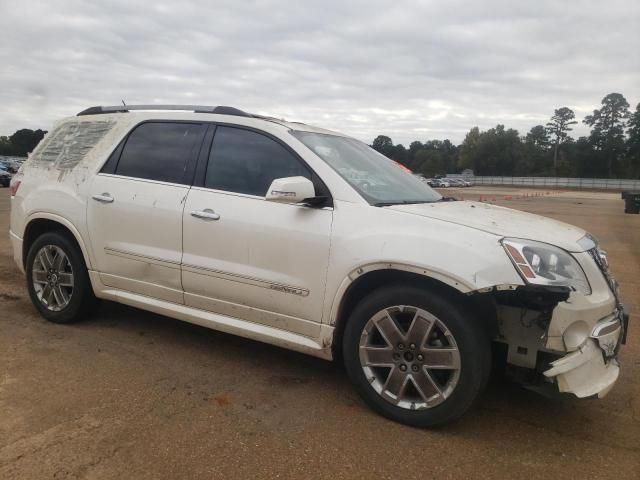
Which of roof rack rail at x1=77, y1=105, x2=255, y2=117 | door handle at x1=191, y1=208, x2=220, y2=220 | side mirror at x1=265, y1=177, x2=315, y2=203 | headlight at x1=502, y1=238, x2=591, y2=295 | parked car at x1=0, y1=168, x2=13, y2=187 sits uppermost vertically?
roof rack rail at x1=77, y1=105, x2=255, y2=117

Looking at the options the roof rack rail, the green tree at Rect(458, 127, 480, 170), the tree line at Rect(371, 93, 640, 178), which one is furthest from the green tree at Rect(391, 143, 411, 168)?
the roof rack rail

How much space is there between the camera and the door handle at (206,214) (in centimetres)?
362

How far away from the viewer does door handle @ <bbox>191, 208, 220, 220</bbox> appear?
3.62 m

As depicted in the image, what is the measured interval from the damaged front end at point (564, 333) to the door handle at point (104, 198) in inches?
114

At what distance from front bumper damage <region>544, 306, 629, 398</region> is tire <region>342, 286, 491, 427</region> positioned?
14.6 inches

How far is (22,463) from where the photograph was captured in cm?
257

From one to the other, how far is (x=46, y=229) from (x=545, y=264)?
4.06 meters

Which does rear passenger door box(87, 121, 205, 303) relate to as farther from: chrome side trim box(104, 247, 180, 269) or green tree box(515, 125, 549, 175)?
green tree box(515, 125, 549, 175)

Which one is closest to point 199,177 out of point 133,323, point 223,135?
point 223,135

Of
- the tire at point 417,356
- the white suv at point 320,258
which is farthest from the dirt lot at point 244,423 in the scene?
the white suv at point 320,258

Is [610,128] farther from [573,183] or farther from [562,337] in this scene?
[562,337]

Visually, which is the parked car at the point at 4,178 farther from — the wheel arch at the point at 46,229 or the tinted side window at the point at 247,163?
the tinted side window at the point at 247,163

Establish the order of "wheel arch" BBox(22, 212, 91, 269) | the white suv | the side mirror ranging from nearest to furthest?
the white suv < the side mirror < "wheel arch" BBox(22, 212, 91, 269)

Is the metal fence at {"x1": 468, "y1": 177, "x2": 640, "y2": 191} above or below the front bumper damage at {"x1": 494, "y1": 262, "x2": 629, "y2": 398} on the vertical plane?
below
